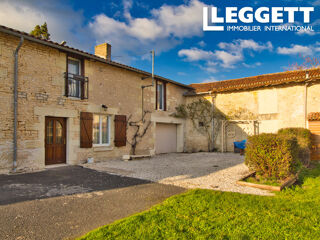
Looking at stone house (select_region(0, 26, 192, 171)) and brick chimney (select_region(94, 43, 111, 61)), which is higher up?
brick chimney (select_region(94, 43, 111, 61))

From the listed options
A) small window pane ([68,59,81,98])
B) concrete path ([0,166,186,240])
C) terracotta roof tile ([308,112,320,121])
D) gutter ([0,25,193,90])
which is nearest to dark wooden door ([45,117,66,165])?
small window pane ([68,59,81,98])

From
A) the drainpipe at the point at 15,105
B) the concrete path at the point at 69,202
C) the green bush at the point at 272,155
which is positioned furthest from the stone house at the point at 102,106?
the green bush at the point at 272,155

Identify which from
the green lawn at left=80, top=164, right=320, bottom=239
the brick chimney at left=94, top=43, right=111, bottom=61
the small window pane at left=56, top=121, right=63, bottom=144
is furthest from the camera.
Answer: the brick chimney at left=94, top=43, right=111, bottom=61

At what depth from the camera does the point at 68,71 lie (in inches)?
341

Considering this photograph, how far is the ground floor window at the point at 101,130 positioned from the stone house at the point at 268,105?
6.08 metres

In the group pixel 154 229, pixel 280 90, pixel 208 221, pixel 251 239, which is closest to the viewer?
pixel 251 239

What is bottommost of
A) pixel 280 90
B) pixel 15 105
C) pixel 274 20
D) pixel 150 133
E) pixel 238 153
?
pixel 238 153

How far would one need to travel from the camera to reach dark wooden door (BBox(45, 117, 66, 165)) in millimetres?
7961

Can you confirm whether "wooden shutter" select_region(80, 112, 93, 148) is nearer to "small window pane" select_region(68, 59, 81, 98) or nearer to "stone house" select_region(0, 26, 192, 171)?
"stone house" select_region(0, 26, 192, 171)

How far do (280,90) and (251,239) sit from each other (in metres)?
10.9

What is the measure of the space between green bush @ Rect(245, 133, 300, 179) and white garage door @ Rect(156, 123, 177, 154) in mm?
7413

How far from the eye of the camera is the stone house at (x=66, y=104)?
6.90 metres

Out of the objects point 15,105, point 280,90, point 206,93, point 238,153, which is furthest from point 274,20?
point 15,105

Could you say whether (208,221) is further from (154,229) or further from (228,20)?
(228,20)
